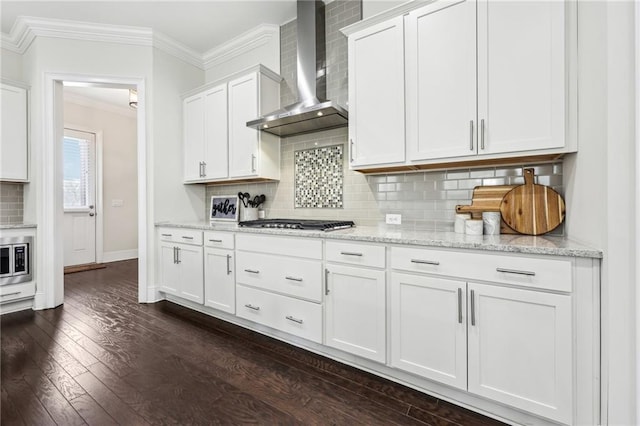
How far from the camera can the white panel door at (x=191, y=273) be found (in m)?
2.94

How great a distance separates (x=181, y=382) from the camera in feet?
6.02

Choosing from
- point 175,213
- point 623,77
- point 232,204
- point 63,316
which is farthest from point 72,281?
point 623,77

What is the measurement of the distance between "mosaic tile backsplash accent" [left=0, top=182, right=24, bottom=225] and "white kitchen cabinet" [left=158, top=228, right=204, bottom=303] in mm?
1717

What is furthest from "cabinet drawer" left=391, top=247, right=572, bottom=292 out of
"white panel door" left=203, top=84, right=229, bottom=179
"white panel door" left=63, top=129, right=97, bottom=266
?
"white panel door" left=63, top=129, right=97, bottom=266

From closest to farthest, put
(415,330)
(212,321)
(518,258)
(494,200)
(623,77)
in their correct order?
(623,77) → (518,258) → (415,330) → (494,200) → (212,321)

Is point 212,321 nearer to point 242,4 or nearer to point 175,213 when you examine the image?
point 175,213

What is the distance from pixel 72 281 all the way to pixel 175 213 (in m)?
2.08

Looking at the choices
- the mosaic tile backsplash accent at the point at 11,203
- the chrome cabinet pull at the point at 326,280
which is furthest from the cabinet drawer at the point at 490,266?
the mosaic tile backsplash accent at the point at 11,203

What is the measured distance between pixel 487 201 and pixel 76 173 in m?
6.32

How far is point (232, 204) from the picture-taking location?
10.6 ft

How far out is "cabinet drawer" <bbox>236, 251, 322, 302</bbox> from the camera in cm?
212

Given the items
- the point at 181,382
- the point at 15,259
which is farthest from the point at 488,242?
the point at 15,259

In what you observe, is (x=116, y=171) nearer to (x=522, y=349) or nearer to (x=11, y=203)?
(x=11, y=203)

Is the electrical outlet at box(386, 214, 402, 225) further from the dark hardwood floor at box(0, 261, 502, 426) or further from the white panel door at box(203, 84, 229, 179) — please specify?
the white panel door at box(203, 84, 229, 179)
